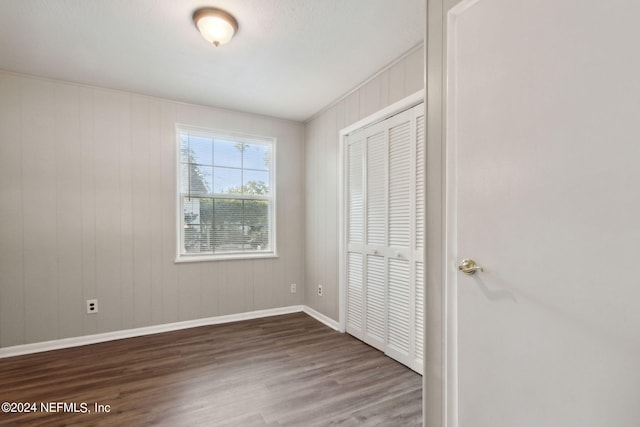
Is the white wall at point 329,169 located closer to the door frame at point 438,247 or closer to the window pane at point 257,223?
the window pane at point 257,223

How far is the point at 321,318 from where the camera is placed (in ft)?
11.9

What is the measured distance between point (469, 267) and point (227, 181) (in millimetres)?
3051

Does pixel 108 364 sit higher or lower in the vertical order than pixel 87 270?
lower

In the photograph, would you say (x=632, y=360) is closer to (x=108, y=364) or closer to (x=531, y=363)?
(x=531, y=363)

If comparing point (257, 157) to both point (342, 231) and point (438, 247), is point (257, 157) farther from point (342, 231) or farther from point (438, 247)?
point (438, 247)

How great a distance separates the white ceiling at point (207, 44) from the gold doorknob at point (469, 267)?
5.40 ft

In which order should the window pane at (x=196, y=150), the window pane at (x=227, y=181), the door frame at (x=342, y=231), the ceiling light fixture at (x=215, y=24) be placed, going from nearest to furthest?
the ceiling light fixture at (x=215, y=24)
the door frame at (x=342, y=231)
the window pane at (x=196, y=150)
the window pane at (x=227, y=181)

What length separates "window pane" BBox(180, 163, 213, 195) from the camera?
3453 millimetres

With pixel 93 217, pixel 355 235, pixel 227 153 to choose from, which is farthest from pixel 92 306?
pixel 355 235

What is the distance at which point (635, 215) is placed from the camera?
2.77ft

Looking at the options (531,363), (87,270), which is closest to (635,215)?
(531,363)

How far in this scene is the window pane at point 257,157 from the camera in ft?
12.5

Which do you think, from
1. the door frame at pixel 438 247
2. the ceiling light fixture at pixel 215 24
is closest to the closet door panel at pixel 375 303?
the door frame at pixel 438 247

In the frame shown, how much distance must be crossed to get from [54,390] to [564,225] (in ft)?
10.3
